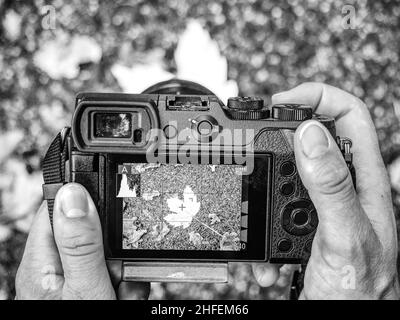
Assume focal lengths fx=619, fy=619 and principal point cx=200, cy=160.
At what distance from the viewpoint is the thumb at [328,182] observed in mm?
667

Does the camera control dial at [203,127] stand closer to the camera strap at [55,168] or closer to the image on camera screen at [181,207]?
the image on camera screen at [181,207]

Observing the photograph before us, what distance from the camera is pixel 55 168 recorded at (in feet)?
2.58

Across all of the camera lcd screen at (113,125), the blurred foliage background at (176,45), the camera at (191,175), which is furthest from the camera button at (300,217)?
the blurred foliage background at (176,45)

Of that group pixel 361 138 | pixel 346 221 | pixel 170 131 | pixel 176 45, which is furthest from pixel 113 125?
pixel 176 45

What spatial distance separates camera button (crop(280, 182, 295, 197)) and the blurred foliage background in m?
0.84

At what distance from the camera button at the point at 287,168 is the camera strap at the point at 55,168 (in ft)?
0.85

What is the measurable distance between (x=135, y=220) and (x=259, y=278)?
11.0 inches

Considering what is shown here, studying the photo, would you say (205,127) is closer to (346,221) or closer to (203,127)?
(203,127)

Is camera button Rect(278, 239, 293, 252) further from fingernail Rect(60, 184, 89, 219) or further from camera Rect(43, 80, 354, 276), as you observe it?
fingernail Rect(60, 184, 89, 219)

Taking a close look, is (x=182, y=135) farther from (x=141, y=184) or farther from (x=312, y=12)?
(x=312, y=12)

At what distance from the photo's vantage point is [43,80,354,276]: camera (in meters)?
0.70

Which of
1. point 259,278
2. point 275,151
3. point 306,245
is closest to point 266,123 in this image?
point 275,151

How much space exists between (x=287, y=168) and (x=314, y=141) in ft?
0.23

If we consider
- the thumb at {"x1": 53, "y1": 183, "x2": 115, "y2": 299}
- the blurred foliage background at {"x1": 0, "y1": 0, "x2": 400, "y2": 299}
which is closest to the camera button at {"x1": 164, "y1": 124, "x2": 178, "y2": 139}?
the thumb at {"x1": 53, "y1": 183, "x2": 115, "y2": 299}
